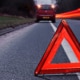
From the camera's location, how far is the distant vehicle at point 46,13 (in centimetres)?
4004

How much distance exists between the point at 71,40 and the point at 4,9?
7252cm

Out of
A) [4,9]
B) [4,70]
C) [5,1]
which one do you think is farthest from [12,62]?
[5,1]

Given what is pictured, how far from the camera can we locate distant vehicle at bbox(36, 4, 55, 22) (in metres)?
40.0

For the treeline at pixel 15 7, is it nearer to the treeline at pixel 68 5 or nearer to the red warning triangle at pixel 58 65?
the treeline at pixel 68 5

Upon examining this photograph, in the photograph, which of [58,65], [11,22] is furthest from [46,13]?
[58,65]

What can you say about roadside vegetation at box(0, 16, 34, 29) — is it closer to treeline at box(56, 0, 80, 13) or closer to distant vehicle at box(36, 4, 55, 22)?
distant vehicle at box(36, 4, 55, 22)

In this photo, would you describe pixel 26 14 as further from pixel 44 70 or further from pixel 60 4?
pixel 44 70

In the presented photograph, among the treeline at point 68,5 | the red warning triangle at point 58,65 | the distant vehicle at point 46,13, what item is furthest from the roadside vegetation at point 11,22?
the treeline at point 68,5

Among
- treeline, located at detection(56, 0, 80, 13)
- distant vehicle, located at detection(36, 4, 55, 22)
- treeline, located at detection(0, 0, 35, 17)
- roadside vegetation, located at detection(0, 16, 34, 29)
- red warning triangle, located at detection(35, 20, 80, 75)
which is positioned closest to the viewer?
red warning triangle, located at detection(35, 20, 80, 75)

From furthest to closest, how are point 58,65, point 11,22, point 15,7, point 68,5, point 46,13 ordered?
point 68,5
point 15,7
point 46,13
point 11,22
point 58,65

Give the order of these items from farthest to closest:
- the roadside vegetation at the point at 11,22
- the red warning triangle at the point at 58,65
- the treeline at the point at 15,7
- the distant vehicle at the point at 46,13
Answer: the treeline at the point at 15,7 < the distant vehicle at the point at 46,13 < the roadside vegetation at the point at 11,22 < the red warning triangle at the point at 58,65

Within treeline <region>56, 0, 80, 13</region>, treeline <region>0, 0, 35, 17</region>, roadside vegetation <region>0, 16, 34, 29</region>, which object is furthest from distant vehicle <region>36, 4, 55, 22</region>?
treeline <region>56, 0, 80, 13</region>

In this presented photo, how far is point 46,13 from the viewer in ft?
133

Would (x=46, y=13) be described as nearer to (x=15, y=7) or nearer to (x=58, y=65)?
(x=58, y=65)
